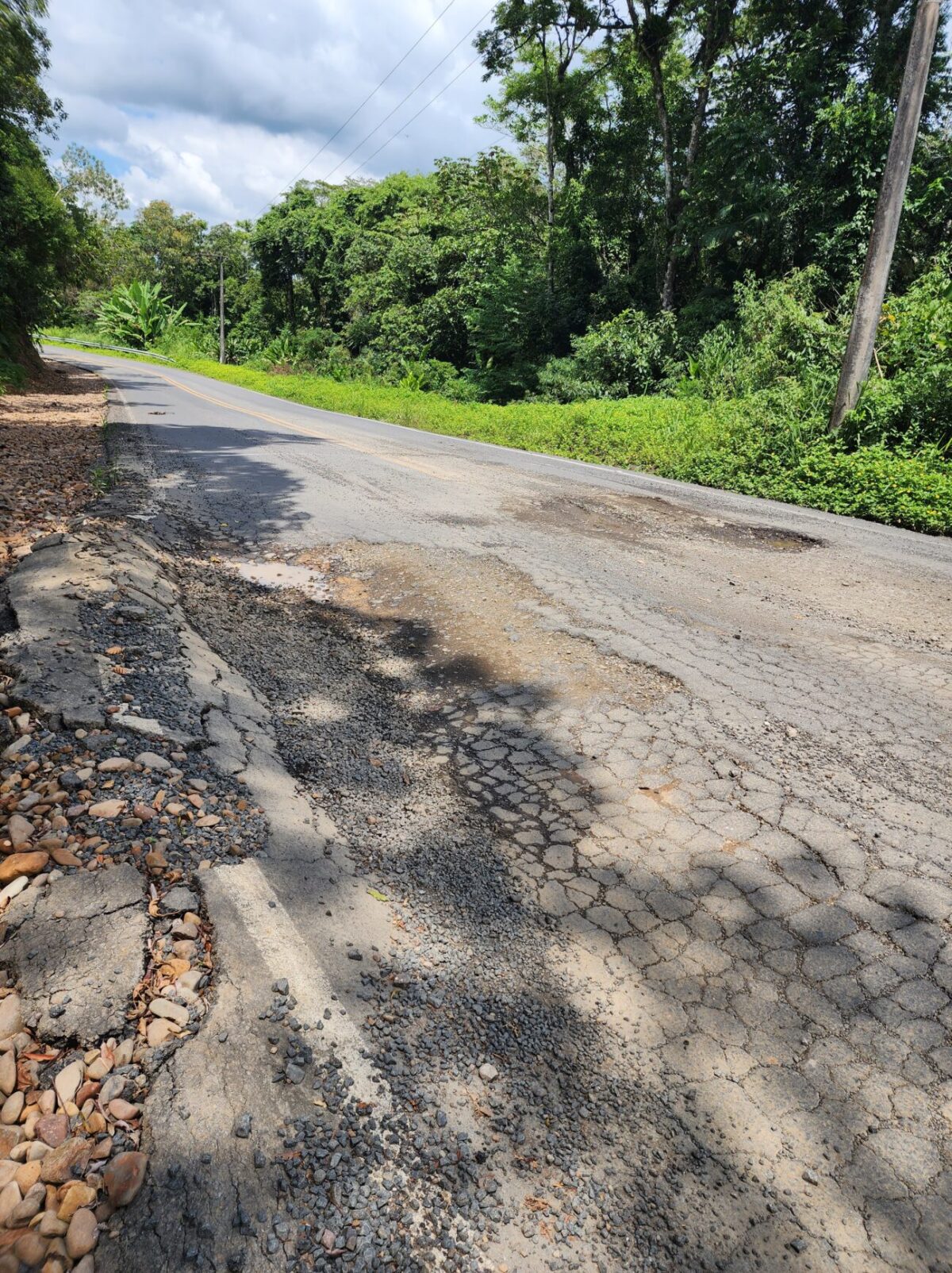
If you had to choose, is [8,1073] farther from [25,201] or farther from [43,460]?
[25,201]

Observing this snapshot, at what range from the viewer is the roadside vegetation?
376 inches

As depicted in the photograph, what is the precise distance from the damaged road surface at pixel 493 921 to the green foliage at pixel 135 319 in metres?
46.0

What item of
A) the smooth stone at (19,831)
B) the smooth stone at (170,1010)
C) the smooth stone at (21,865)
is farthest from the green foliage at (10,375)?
the smooth stone at (170,1010)

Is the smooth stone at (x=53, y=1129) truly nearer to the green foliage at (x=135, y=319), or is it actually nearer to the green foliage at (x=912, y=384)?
the green foliage at (x=912, y=384)

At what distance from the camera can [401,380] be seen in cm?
2591

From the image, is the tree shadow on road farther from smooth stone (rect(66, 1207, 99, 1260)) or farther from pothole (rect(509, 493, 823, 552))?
pothole (rect(509, 493, 823, 552))

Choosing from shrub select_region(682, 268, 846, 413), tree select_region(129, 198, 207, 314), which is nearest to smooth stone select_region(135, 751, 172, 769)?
shrub select_region(682, 268, 846, 413)

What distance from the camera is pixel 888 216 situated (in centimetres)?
869

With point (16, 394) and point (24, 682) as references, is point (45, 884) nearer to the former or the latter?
point (24, 682)

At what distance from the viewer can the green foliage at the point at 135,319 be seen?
1684 inches

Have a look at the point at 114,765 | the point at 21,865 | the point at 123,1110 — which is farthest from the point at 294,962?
the point at 114,765

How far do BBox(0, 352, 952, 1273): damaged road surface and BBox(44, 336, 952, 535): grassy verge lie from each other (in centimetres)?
420

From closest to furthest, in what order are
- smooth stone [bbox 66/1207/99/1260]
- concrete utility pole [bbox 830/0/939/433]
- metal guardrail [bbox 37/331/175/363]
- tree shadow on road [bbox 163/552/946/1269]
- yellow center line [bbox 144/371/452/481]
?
smooth stone [bbox 66/1207/99/1260]
tree shadow on road [bbox 163/552/946/1269]
concrete utility pole [bbox 830/0/939/433]
yellow center line [bbox 144/371/452/481]
metal guardrail [bbox 37/331/175/363]

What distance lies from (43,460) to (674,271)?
15.9m
